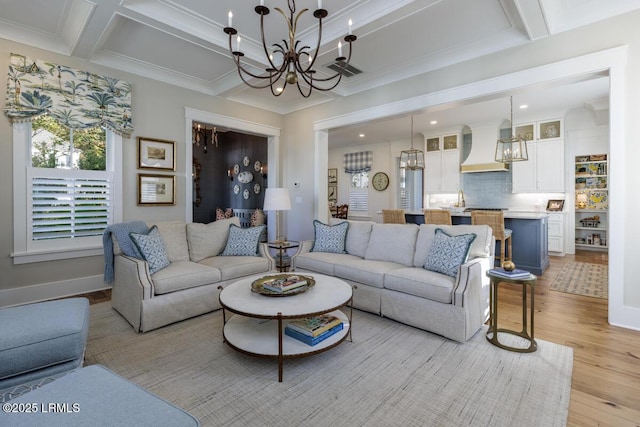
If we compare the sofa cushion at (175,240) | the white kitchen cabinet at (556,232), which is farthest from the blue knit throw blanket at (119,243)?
the white kitchen cabinet at (556,232)

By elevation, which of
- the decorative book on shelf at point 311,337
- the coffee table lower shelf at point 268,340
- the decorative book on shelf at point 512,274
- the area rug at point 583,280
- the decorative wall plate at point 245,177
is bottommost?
the area rug at point 583,280

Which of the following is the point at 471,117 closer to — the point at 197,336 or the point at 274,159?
the point at 274,159

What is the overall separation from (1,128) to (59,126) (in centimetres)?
48

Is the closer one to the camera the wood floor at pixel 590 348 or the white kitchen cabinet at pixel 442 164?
the wood floor at pixel 590 348

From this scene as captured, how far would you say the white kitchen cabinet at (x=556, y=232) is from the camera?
20.9 ft

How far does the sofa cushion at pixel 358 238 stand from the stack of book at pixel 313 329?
155cm

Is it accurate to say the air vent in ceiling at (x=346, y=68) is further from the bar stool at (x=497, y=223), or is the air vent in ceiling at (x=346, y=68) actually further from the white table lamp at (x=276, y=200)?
the bar stool at (x=497, y=223)

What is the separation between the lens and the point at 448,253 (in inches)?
112

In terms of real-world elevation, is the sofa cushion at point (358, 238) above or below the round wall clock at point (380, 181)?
below

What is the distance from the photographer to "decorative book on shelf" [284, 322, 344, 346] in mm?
2154

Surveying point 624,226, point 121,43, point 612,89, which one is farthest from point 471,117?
point 121,43

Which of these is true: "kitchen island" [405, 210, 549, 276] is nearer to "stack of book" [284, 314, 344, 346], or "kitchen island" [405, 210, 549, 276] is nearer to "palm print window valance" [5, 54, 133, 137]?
"stack of book" [284, 314, 344, 346]

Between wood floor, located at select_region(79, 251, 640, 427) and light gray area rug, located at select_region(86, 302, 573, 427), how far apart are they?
91 mm

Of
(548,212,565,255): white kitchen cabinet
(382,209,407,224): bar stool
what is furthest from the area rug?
(382,209,407,224): bar stool
